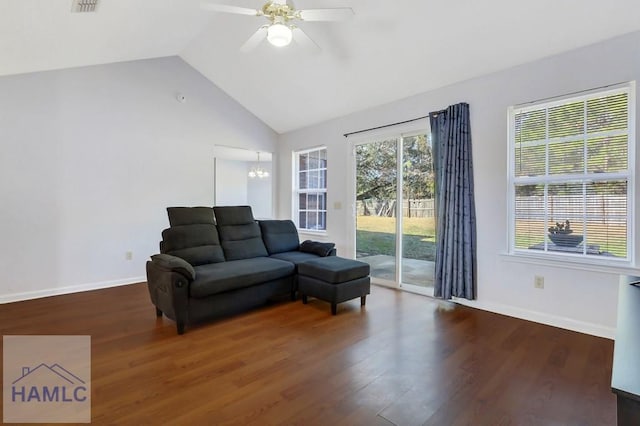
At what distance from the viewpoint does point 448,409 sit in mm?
1749

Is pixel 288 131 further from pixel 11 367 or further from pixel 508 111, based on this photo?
pixel 11 367

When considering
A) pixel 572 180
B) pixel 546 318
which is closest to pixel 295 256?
pixel 546 318

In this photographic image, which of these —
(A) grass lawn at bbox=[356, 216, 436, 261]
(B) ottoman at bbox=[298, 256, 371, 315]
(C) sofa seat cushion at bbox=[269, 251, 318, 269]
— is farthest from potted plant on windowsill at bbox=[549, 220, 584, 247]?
(C) sofa seat cushion at bbox=[269, 251, 318, 269]

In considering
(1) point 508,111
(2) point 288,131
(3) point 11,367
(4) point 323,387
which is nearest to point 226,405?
(4) point 323,387

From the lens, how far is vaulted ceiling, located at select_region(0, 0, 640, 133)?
2631 millimetres

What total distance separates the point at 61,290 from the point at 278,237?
110 inches

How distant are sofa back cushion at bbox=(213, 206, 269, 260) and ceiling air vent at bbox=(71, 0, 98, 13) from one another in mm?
2275

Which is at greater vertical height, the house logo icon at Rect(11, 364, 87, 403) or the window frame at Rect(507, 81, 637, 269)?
the window frame at Rect(507, 81, 637, 269)

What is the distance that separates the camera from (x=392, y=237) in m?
4.39

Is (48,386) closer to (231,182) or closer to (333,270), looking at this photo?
(333,270)

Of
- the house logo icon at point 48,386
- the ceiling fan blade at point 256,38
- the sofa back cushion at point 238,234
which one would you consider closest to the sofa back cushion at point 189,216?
the sofa back cushion at point 238,234

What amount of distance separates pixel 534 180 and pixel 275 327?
118 inches

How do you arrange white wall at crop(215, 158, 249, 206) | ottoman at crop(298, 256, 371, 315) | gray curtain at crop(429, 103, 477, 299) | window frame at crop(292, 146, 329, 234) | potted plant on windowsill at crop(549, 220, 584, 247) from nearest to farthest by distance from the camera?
1. potted plant on windowsill at crop(549, 220, 584, 247)
2. ottoman at crop(298, 256, 371, 315)
3. gray curtain at crop(429, 103, 477, 299)
4. window frame at crop(292, 146, 329, 234)
5. white wall at crop(215, 158, 249, 206)

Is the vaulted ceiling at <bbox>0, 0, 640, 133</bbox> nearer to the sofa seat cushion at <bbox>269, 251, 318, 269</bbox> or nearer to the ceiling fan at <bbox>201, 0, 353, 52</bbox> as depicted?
the ceiling fan at <bbox>201, 0, 353, 52</bbox>
